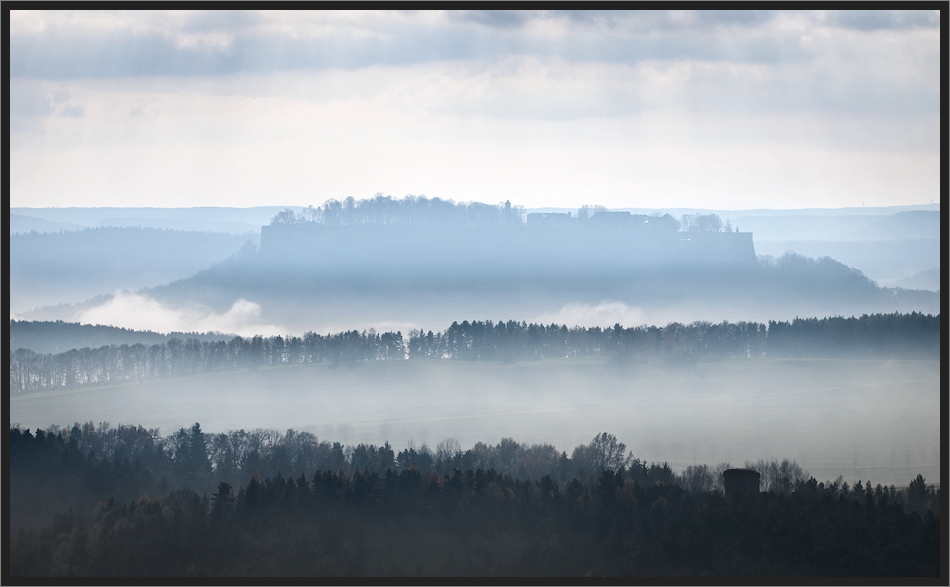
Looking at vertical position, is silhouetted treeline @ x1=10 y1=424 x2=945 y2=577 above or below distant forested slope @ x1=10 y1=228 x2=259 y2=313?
below

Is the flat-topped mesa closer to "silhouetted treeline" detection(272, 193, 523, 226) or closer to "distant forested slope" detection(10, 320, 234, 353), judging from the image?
"silhouetted treeline" detection(272, 193, 523, 226)

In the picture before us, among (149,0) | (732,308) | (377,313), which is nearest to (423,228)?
(377,313)

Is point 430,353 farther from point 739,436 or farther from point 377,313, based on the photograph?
point 739,436

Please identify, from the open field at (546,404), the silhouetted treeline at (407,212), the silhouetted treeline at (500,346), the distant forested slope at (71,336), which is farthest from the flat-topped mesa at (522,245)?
the distant forested slope at (71,336)

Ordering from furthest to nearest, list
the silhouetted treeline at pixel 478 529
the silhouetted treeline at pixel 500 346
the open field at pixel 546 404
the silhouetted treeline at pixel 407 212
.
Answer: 1. the silhouetted treeline at pixel 500 346
2. the silhouetted treeline at pixel 407 212
3. the open field at pixel 546 404
4. the silhouetted treeline at pixel 478 529

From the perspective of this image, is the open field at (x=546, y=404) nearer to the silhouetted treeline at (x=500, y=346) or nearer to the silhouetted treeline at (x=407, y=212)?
the silhouetted treeline at (x=500, y=346)

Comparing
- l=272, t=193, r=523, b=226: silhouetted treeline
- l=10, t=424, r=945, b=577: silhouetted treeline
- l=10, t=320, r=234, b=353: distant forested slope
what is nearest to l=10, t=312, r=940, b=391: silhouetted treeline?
l=10, t=320, r=234, b=353: distant forested slope

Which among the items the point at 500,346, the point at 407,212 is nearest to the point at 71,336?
the point at 407,212
